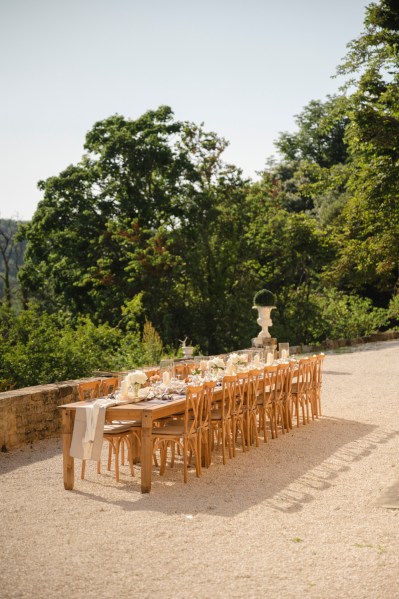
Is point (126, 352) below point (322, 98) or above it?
below

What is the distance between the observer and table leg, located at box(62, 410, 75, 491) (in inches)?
278

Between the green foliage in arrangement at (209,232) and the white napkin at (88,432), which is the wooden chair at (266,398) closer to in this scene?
the white napkin at (88,432)

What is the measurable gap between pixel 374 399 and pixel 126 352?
4.82 m

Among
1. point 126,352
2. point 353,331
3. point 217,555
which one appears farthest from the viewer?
point 353,331

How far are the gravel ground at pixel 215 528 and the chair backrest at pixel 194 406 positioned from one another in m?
0.51

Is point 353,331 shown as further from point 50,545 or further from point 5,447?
point 50,545

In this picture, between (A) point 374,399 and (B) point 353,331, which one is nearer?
(A) point 374,399

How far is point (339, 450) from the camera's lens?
888cm

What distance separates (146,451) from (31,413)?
9.42ft

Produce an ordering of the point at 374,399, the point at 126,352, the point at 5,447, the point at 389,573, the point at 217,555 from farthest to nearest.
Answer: the point at 126,352, the point at 374,399, the point at 5,447, the point at 217,555, the point at 389,573

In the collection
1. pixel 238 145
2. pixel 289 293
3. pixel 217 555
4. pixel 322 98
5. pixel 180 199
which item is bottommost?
pixel 217 555

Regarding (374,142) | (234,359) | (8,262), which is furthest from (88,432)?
(8,262)

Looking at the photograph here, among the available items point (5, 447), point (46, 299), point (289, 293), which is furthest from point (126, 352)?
point (46, 299)

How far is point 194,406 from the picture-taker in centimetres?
769
